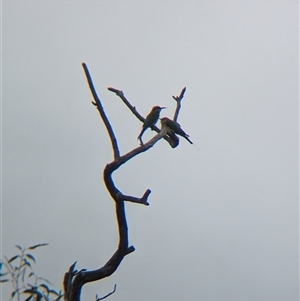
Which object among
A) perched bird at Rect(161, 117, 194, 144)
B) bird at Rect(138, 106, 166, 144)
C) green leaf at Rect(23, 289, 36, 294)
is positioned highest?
bird at Rect(138, 106, 166, 144)

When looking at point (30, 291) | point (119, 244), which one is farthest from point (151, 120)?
point (30, 291)

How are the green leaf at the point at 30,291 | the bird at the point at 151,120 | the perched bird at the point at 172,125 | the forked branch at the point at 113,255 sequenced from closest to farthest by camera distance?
1. the green leaf at the point at 30,291
2. the forked branch at the point at 113,255
3. the perched bird at the point at 172,125
4. the bird at the point at 151,120

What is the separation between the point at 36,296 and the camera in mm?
2035

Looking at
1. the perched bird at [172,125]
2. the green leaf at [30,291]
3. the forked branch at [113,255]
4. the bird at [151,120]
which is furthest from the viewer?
the bird at [151,120]

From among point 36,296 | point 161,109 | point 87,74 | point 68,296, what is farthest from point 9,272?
point 161,109

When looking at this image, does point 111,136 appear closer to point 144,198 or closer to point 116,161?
point 116,161

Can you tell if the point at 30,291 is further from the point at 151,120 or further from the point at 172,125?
A: the point at 151,120

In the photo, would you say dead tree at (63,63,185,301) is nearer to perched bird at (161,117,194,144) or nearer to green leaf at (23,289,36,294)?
green leaf at (23,289,36,294)

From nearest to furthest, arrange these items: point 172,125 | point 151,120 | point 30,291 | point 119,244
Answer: point 30,291, point 119,244, point 172,125, point 151,120

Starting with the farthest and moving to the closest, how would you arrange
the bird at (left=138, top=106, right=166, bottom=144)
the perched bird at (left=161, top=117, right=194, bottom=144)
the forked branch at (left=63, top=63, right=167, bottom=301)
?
the bird at (left=138, top=106, right=166, bottom=144)
the perched bird at (left=161, top=117, right=194, bottom=144)
the forked branch at (left=63, top=63, right=167, bottom=301)

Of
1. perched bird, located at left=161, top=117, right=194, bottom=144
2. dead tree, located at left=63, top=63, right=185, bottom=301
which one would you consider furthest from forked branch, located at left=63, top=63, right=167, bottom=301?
perched bird, located at left=161, top=117, right=194, bottom=144

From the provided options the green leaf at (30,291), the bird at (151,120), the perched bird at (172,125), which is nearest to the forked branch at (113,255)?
the green leaf at (30,291)

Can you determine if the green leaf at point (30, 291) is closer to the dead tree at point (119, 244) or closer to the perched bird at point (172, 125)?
the dead tree at point (119, 244)

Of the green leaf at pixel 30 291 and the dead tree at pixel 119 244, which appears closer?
the green leaf at pixel 30 291
